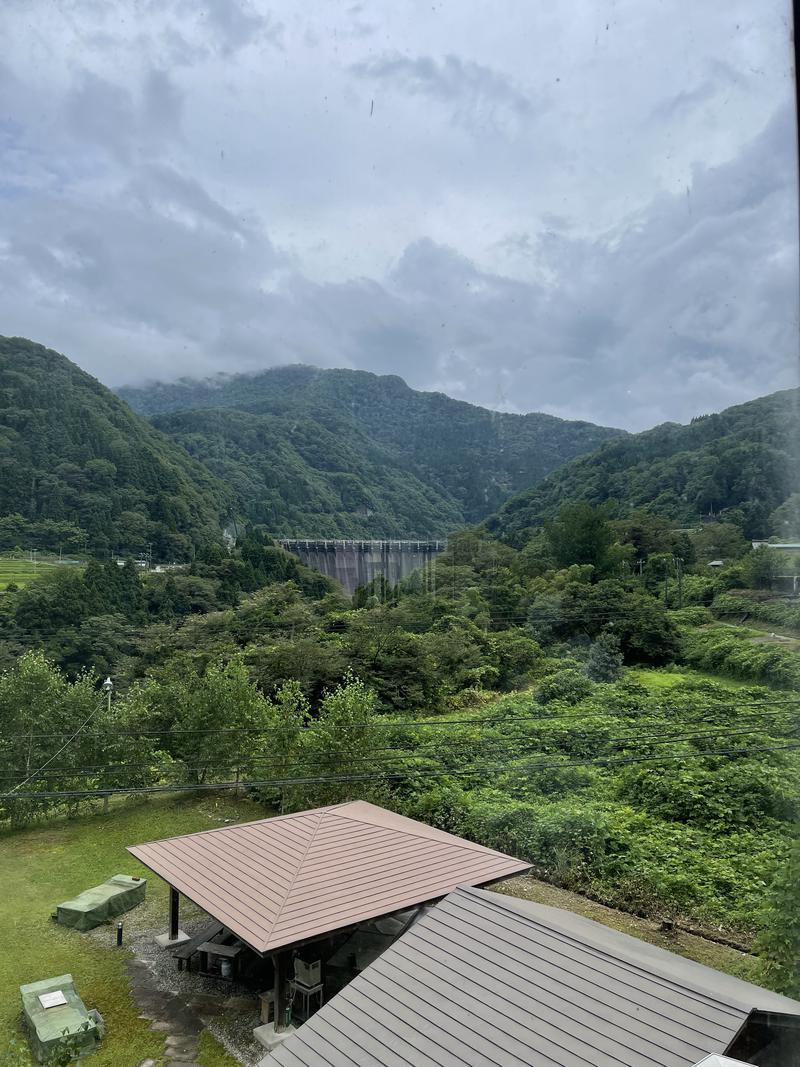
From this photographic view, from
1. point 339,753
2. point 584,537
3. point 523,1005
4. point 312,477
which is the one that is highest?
point 312,477

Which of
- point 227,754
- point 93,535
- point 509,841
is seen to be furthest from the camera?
point 93,535

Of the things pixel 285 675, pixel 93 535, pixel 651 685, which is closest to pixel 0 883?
pixel 285 675

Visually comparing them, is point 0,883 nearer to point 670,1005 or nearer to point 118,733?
point 118,733

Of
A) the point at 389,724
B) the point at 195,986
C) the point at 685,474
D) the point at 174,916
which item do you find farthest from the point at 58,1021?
the point at 685,474

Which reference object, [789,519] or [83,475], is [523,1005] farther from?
[83,475]

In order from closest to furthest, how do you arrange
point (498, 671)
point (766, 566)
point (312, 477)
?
1. point (766, 566)
2. point (498, 671)
3. point (312, 477)

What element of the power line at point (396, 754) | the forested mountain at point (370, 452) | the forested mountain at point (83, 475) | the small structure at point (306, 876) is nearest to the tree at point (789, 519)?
the small structure at point (306, 876)

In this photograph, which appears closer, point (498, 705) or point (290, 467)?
point (498, 705)

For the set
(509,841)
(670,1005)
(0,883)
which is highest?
(670,1005)
